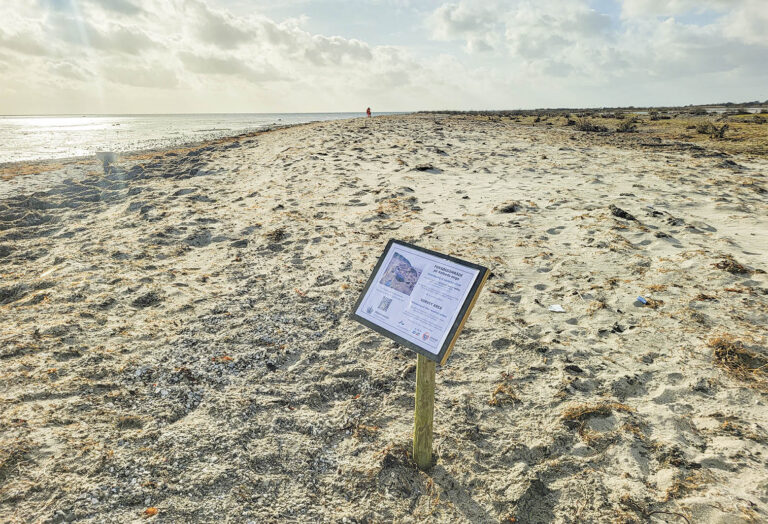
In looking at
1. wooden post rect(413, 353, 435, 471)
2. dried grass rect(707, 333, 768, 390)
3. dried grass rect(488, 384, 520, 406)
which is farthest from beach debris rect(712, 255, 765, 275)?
wooden post rect(413, 353, 435, 471)

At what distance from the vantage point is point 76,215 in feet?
26.1

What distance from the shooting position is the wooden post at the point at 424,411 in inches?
94.5

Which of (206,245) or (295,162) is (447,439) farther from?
(295,162)

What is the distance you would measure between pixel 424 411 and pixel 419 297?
0.72m

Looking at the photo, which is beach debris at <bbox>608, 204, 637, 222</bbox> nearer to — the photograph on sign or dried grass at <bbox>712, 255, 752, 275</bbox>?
dried grass at <bbox>712, 255, 752, 275</bbox>

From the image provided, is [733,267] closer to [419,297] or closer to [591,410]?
[591,410]

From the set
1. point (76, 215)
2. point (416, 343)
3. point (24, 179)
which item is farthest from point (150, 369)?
point (24, 179)

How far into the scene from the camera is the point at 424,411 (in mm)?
2479

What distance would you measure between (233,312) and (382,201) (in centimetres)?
418

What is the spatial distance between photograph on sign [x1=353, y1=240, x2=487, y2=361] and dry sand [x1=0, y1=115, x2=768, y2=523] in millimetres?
984

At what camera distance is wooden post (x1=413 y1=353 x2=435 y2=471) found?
240 centimetres

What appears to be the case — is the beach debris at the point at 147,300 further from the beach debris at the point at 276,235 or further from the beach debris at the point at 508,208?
the beach debris at the point at 508,208

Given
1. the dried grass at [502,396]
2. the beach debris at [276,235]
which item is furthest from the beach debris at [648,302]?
the beach debris at [276,235]

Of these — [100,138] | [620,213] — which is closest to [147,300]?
[620,213]
